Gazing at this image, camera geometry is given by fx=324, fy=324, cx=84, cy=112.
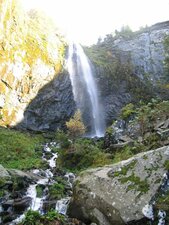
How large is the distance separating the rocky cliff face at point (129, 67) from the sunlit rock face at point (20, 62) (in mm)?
6919

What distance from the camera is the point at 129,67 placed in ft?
144

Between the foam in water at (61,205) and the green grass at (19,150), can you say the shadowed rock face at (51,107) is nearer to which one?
the green grass at (19,150)

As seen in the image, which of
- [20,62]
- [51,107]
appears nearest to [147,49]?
[51,107]

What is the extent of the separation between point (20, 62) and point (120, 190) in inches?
1067

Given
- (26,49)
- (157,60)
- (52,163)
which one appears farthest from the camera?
(157,60)

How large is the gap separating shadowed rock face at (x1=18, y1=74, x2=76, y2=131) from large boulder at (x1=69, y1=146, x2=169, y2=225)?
79.4ft

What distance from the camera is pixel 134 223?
28.3ft

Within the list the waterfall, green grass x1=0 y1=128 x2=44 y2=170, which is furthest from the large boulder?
the waterfall

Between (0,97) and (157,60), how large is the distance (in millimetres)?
23629

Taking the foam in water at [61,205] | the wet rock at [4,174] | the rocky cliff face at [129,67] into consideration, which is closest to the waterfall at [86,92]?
the rocky cliff face at [129,67]

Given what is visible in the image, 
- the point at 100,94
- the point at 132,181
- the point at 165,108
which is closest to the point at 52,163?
the point at 165,108

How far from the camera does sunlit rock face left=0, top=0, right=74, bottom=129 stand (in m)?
32.8

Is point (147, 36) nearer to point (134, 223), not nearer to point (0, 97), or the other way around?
point (0, 97)

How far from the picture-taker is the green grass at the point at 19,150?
77.8 feet
